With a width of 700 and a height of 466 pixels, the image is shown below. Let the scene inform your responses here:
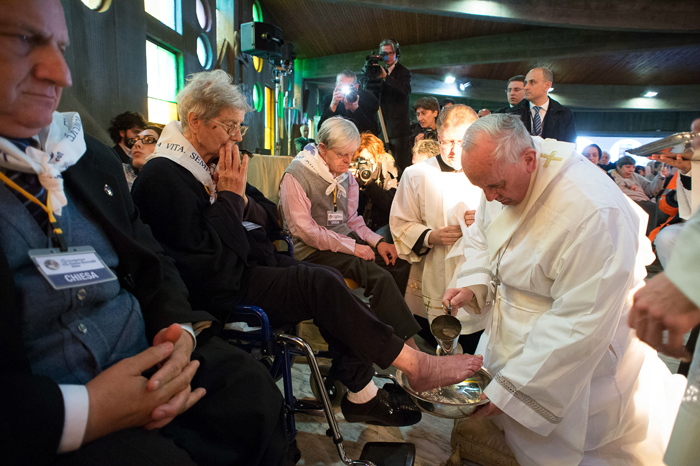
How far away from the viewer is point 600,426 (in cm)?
161

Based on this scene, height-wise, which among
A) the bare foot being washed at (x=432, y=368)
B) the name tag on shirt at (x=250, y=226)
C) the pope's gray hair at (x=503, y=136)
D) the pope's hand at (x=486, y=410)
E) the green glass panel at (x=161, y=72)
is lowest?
the pope's hand at (x=486, y=410)

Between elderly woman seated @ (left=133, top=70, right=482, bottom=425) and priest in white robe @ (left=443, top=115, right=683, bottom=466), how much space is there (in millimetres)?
297

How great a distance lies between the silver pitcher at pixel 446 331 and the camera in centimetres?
183

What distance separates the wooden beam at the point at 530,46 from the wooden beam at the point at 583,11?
1175 mm

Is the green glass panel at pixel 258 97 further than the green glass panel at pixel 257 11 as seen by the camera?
Yes

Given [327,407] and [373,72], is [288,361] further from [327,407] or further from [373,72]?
[373,72]

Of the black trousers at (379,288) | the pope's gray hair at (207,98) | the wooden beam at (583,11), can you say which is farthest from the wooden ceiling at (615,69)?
the pope's gray hair at (207,98)

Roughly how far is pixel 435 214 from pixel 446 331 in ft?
4.11

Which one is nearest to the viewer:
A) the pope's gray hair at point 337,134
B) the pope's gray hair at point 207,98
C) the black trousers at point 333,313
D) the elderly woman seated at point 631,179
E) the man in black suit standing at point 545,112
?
the black trousers at point 333,313

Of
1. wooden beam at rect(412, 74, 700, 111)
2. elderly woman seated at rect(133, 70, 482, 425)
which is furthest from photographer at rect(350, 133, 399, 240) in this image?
wooden beam at rect(412, 74, 700, 111)

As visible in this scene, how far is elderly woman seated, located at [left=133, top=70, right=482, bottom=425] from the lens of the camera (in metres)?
1.58

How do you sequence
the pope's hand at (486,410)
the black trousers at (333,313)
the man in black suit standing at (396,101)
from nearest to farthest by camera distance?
1. the pope's hand at (486,410)
2. the black trousers at (333,313)
3. the man in black suit standing at (396,101)

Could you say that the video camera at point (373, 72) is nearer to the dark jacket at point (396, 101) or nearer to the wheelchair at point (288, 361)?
the dark jacket at point (396, 101)

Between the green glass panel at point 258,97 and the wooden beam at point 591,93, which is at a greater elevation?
the wooden beam at point 591,93
